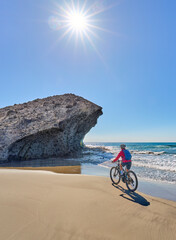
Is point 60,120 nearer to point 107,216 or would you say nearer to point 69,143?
point 69,143

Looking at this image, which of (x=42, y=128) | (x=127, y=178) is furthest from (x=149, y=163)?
(x=42, y=128)

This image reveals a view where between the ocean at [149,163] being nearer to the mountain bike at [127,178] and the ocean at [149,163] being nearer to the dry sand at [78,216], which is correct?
the mountain bike at [127,178]

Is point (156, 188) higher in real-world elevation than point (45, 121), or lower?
lower

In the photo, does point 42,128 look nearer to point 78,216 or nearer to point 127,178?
point 127,178

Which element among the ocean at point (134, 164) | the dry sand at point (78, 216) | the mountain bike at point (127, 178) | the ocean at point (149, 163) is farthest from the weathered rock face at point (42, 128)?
the dry sand at point (78, 216)

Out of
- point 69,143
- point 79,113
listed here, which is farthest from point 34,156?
point 79,113

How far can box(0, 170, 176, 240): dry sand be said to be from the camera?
105 inches

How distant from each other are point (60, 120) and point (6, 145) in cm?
824

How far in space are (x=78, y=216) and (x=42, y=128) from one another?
18.2 metres

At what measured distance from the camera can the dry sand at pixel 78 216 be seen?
2.67 m

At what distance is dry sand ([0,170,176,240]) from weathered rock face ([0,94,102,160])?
15.8 meters

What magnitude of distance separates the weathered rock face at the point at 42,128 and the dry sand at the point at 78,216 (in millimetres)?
15792

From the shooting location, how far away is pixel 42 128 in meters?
20.2

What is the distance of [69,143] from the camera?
25781mm
